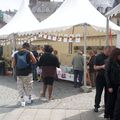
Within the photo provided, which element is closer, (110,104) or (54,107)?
(110,104)

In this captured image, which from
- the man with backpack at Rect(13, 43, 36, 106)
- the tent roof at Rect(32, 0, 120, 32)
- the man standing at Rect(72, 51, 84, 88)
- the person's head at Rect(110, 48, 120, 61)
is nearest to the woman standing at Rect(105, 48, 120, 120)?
the person's head at Rect(110, 48, 120, 61)

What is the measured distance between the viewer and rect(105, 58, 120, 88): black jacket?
8070 millimetres

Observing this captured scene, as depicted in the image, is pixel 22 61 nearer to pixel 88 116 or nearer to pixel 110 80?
pixel 88 116

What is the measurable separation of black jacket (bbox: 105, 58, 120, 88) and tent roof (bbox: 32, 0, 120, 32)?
5718 millimetres

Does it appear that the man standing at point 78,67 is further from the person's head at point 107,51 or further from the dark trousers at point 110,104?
the dark trousers at point 110,104

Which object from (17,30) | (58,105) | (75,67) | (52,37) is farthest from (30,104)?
(17,30)

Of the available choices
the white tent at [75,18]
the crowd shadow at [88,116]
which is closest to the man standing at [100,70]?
the crowd shadow at [88,116]

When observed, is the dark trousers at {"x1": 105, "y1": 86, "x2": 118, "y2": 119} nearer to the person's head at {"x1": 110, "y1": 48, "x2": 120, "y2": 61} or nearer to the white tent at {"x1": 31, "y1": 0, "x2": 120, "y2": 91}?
the person's head at {"x1": 110, "y1": 48, "x2": 120, "y2": 61}

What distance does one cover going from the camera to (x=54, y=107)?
34.7 feet

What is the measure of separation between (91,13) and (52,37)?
3876 millimetres

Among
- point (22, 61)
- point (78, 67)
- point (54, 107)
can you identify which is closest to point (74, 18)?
point (78, 67)

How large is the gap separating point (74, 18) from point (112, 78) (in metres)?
6.76

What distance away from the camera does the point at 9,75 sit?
21547 mm

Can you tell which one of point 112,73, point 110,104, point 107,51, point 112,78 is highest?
point 107,51
